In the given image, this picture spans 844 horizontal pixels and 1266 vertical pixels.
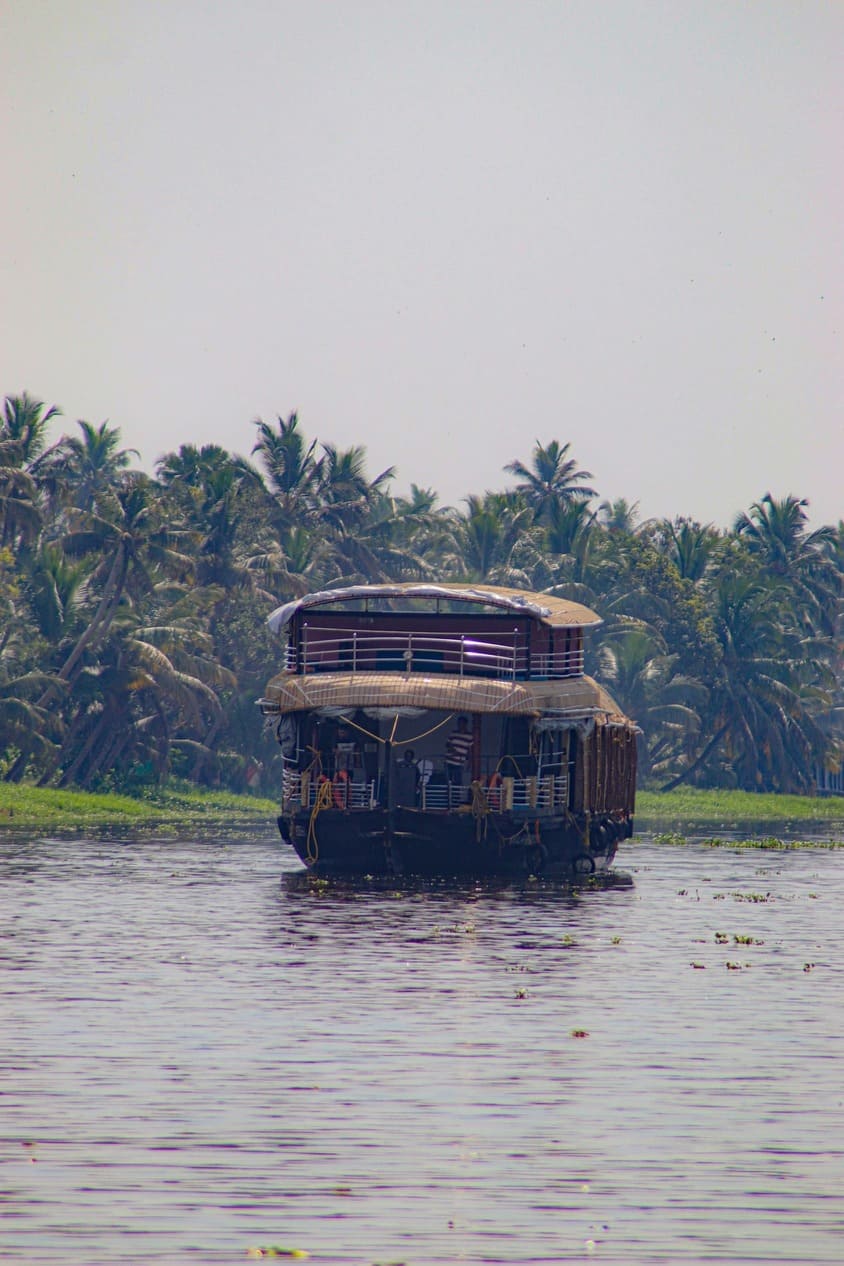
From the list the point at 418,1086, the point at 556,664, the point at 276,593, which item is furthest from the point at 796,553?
the point at 418,1086

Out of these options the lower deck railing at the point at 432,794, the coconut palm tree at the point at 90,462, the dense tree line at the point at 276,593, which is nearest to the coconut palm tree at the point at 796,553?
the dense tree line at the point at 276,593

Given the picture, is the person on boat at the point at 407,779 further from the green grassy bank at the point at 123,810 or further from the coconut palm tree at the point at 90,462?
the coconut palm tree at the point at 90,462

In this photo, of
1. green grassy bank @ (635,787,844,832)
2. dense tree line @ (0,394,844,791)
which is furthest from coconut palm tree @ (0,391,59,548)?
green grassy bank @ (635,787,844,832)

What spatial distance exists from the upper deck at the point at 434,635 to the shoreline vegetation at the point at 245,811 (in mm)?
16092

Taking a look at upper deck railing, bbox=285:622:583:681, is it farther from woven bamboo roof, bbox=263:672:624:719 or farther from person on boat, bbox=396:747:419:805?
person on boat, bbox=396:747:419:805

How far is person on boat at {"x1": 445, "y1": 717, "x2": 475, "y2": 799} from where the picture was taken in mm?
42469

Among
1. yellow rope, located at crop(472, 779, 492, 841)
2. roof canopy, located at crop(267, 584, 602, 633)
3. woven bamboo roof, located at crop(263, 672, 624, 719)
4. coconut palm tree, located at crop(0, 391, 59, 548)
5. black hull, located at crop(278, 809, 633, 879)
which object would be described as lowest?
black hull, located at crop(278, 809, 633, 879)

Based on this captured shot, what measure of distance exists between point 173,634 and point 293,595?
12.2m

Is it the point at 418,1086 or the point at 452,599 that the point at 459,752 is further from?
the point at 418,1086

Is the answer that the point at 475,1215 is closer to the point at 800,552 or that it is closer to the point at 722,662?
the point at 722,662

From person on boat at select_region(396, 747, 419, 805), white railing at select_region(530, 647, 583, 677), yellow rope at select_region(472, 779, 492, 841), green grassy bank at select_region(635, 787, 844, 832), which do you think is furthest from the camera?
green grassy bank at select_region(635, 787, 844, 832)

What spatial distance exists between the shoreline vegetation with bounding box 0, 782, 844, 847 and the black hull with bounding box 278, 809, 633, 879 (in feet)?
58.4

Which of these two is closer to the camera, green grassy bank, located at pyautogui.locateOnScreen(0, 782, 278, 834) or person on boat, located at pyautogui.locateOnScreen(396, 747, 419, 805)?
person on boat, located at pyautogui.locateOnScreen(396, 747, 419, 805)

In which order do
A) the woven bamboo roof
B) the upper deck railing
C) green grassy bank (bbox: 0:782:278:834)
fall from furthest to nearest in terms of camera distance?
green grassy bank (bbox: 0:782:278:834), the upper deck railing, the woven bamboo roof
